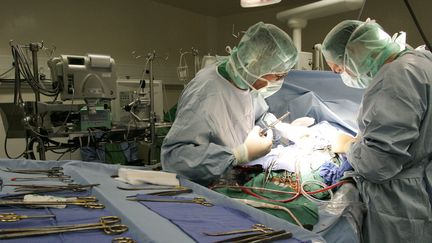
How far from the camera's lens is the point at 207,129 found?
173 cm

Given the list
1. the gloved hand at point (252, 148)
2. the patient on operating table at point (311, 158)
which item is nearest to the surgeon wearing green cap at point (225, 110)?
the gloved hand at point (252, 148)

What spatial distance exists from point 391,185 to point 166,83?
422 centimetres

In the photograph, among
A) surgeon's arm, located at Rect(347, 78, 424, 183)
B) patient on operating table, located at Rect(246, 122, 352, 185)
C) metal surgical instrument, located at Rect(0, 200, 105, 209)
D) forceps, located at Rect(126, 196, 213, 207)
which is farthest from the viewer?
patient on operating table, located at Rect(246, 122, 352, 185)

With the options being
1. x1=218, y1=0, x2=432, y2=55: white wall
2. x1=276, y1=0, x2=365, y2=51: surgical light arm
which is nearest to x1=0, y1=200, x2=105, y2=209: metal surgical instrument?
x1=276, y1=0, x2=365, y2=51: surgical light arm

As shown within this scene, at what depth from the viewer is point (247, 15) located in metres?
5.57

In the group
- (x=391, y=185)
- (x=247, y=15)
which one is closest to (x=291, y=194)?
(x=391, y=185)

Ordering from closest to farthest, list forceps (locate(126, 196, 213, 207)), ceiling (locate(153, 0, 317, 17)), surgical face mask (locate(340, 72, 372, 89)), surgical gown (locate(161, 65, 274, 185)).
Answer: forceps (locate(126, 196, 213, 207)), surgical gown (locate(161, 65, 274, 185)), surgical face mask (locate(340, 72, 372, 89)), ceiling (locate(153, 0, 317, 17))

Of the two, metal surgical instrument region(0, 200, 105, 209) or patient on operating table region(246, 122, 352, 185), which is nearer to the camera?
metal surgical instrument region(0, 200, 105, 209)

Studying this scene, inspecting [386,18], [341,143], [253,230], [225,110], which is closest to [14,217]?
[253,230]

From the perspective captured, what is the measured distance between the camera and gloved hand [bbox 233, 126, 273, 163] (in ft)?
5.94

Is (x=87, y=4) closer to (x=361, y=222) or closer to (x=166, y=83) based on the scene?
(x=166, y=83)

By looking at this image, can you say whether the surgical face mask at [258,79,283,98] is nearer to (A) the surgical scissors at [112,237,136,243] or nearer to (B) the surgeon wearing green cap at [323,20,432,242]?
(B) the surgeon wearing green cap at [323,20,432,242]

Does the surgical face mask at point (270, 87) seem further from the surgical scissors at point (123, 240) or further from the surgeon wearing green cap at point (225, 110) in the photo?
the surgical scissors at point (123, 240)

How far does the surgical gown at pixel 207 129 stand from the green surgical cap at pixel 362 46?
59 centimetres
